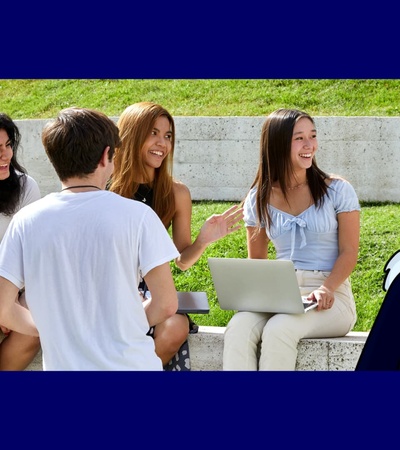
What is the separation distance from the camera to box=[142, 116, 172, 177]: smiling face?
414cm

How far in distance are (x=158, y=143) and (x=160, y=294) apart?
163 centimetres

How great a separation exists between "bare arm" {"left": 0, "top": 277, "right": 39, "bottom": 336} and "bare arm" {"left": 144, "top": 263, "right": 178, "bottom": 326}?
1.25 feet

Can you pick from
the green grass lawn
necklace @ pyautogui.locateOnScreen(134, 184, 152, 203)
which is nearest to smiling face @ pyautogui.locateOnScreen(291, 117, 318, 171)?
necklace @ pyautogui.locateOnScreen(134, 184, 152, 203)

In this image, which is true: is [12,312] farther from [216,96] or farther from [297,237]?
[216,96]

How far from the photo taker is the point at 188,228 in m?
4.21

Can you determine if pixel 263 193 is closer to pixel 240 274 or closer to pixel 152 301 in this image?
pixel 240 274

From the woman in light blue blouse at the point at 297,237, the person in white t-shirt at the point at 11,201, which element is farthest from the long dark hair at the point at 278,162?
the person in white t-shirt at the point at 11,201

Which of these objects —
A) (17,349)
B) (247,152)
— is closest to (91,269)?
(17,349)

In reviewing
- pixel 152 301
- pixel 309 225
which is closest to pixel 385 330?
pixel 309 225

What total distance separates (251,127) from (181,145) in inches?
28.5

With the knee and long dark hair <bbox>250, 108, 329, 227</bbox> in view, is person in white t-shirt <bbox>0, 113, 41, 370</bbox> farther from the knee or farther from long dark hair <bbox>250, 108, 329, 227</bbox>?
long dark hair <bbox>250, 108, 329, 227</bbox>

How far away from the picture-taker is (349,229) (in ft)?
13.2

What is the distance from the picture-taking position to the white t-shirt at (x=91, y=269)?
2.51 metres

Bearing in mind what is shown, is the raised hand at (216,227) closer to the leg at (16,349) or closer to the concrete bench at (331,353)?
the concrete bench at (331,353)
